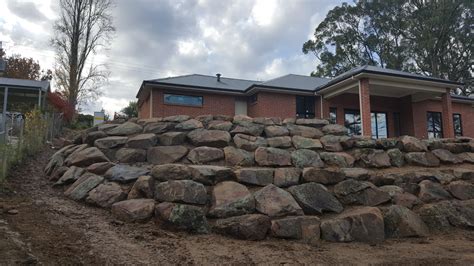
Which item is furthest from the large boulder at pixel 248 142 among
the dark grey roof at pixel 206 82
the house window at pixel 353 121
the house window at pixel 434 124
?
the house window at pixel 434 124

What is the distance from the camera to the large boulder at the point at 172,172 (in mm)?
6562

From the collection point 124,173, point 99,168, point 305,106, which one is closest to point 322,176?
point 124,173

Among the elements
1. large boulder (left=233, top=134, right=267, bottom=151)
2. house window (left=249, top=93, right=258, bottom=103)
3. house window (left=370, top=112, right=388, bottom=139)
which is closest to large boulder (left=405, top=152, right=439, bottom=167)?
large boulder (left=233, top=134, right=267, bottom=151)

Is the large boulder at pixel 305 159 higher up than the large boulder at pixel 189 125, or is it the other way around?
the large boulder at pixel 189 125

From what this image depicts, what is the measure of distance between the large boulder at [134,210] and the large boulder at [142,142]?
230 cm

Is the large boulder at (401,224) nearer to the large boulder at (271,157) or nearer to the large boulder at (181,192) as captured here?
the large boulder at (271,157)

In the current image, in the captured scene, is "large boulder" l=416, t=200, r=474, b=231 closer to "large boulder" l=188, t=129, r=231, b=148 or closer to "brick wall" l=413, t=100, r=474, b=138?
"large boulder" l=188, t=129, r=231, b=148

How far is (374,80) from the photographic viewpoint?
48.2ft

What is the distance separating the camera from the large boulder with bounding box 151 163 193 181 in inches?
258

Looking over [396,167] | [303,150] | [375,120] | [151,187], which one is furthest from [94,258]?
[375,120]

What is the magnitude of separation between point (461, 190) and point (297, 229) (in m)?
4.57

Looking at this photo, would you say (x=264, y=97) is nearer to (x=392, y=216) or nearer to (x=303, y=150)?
(x=303, y=150)

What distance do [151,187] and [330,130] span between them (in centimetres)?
561

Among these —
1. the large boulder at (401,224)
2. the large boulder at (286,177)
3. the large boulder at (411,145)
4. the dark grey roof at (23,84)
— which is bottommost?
the large boulder at (401,224)
